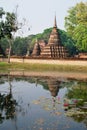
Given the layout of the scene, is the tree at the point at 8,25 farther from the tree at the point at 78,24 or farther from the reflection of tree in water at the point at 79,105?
the reflection of tree in water at the point at 79,105

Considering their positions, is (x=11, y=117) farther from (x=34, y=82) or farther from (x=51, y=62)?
(x=51, y=62)

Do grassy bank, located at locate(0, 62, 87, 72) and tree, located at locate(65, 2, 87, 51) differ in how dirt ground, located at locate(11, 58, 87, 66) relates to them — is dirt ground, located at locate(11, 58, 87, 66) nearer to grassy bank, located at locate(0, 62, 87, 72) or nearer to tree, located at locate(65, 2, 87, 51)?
grassy bank, located at locate(0, 62, 87, 72)

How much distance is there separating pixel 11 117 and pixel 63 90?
13.6 m

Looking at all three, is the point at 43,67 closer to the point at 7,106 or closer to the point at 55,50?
the point at 55,50

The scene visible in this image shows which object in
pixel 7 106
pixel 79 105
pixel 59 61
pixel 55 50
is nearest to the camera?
pixel 7 106

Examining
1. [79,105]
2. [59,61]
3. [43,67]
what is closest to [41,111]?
[79,105]

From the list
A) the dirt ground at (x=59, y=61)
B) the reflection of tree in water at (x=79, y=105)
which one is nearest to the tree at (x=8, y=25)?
the dirt ground at (x=59, y=61)

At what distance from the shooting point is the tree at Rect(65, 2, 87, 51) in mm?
66375

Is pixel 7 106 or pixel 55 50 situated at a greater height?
pixel 55 50

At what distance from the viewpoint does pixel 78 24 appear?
7400 cm

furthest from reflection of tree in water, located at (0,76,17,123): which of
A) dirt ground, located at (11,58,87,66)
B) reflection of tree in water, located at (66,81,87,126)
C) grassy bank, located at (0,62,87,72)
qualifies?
dirt ground, located at (11,58,87,66)

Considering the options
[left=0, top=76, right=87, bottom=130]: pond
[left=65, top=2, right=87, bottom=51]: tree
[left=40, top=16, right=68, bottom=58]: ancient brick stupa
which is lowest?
[left=0, top=76, right=87, bottom=130]: pond

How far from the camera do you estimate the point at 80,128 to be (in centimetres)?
1669

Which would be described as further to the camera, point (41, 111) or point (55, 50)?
point (55, 50)
